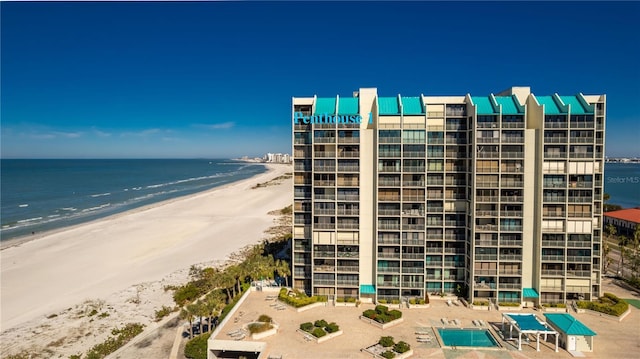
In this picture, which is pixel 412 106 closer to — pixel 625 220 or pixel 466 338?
pixel 466 338

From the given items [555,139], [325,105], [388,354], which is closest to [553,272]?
[555,139]

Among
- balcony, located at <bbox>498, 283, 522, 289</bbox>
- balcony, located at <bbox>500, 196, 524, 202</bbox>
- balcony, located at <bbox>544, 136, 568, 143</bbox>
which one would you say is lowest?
balcony, located at <bbox>498, 283, 522, 289</bbox>

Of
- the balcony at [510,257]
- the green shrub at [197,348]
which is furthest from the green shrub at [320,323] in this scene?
the balcony at [510,257]

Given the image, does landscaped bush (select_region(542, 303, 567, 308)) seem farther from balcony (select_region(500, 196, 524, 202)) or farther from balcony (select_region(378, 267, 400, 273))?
balcony (select_region(378, 267, 400, 273))

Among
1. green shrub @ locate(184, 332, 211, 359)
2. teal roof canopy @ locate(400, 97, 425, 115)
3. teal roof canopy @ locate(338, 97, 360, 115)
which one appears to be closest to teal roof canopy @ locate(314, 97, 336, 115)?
teal roof canopy @ locate(338, 97, 360, 115)

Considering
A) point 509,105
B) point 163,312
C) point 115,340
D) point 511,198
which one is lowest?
point 115,340

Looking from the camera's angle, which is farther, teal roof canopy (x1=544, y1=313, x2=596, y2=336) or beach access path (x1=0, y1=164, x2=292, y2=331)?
beach access path (x1=0, y1=164, x2=292, y2=331)

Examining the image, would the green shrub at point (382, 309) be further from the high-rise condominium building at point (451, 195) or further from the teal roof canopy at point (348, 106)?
the teal roof canopy at point (348, 106)
